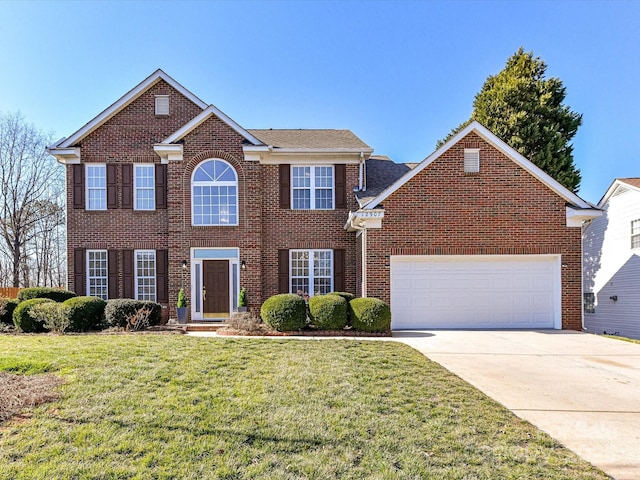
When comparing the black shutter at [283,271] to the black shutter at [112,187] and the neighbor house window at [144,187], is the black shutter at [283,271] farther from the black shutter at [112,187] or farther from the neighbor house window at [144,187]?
the black shutter at [112,187]

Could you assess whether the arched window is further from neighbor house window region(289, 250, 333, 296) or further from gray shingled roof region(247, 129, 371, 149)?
neighbor house window region(289, 250, 333, 296)

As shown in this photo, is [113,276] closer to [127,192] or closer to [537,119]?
[127,192]

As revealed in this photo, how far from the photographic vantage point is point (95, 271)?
47.8 feet

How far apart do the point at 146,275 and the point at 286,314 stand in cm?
651

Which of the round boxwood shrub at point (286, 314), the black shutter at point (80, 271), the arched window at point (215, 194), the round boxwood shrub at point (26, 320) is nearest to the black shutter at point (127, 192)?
the black shutter at point (80, 271)

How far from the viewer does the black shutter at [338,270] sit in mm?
14359

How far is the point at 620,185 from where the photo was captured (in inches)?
700

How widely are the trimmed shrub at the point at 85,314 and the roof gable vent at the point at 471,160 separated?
11733 millimetres

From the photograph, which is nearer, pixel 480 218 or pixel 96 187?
pixel 480 218

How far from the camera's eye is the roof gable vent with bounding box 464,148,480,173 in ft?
40.8

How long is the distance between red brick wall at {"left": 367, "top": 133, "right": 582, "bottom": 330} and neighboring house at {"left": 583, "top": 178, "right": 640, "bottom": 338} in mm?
6331

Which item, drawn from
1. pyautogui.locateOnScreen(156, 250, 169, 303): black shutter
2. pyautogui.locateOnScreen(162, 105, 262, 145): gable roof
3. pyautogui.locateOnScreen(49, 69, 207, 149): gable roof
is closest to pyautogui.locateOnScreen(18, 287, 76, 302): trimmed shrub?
pyautogui.locateOnScreen(156, 250, 169, 303): black shutter

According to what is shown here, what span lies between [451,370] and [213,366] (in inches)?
165

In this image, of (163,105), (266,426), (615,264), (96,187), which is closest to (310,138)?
(163,105)
